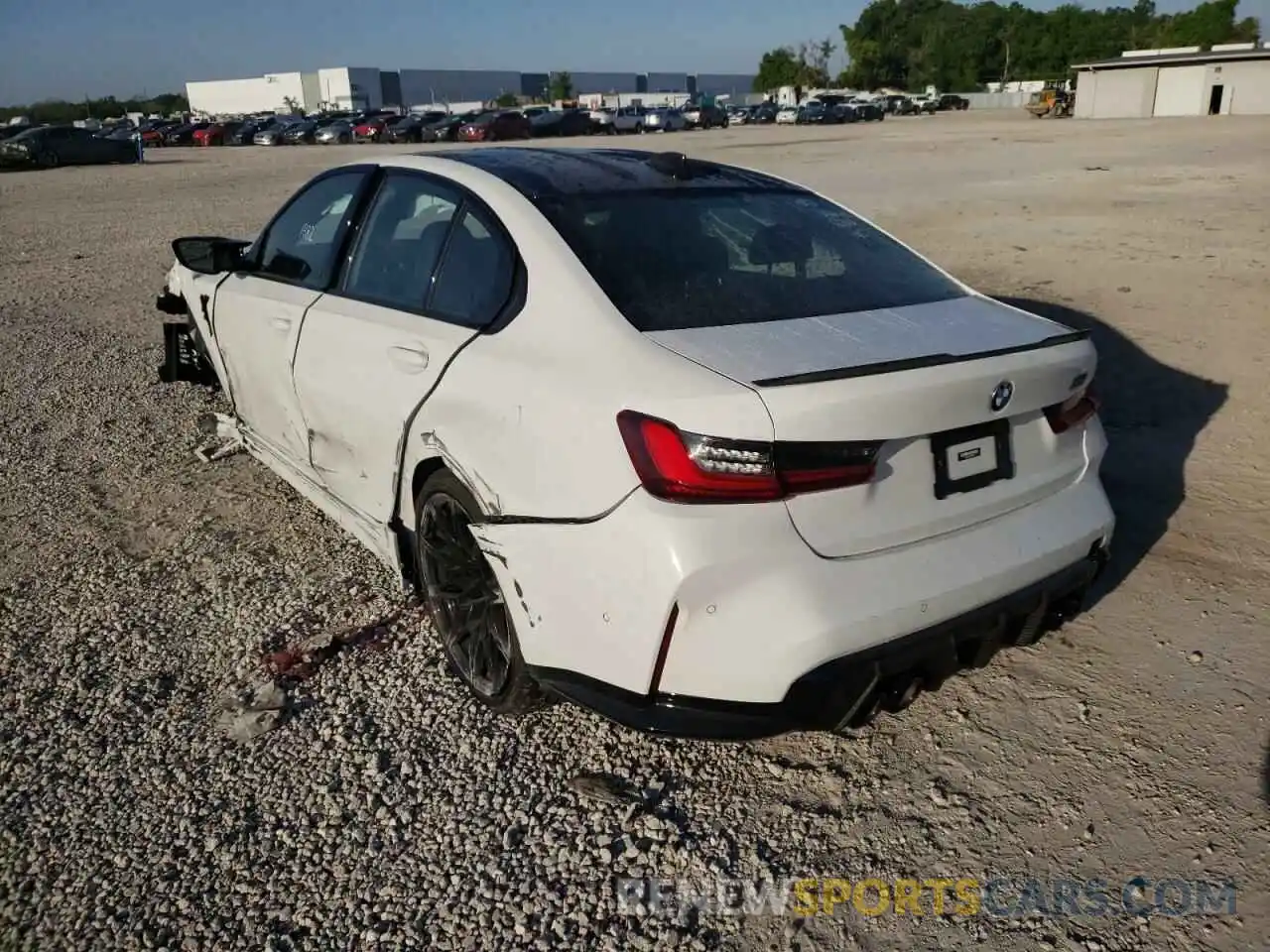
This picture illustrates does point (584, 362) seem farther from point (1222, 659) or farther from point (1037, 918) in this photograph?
point (1222, 659)

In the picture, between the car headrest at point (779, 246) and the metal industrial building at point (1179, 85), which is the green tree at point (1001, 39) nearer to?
the metal industrial building at point (1179, 85)

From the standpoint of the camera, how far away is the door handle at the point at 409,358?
122 inches

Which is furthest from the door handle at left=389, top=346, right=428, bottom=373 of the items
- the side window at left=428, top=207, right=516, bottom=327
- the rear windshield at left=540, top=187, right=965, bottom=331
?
the rear windshield at left=540, top=187, right=965, bottom=331

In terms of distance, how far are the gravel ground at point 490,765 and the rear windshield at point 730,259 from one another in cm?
126

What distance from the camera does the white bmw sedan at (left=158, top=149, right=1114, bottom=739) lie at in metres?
2.31

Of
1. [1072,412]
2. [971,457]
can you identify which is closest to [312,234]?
[971,457]

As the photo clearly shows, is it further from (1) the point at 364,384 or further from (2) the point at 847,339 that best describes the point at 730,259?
(1) the point at 364,384

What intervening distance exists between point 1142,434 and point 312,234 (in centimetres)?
419

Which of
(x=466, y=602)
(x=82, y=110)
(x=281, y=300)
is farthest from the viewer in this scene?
(x=82, y=110)

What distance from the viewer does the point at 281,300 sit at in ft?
13.4

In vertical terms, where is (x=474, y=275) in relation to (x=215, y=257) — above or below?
above

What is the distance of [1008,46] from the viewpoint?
355 feet

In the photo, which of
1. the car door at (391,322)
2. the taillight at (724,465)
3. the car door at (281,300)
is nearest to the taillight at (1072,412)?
the taillight at (724,465)

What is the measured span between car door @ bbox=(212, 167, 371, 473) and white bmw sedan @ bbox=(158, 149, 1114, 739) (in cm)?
35
